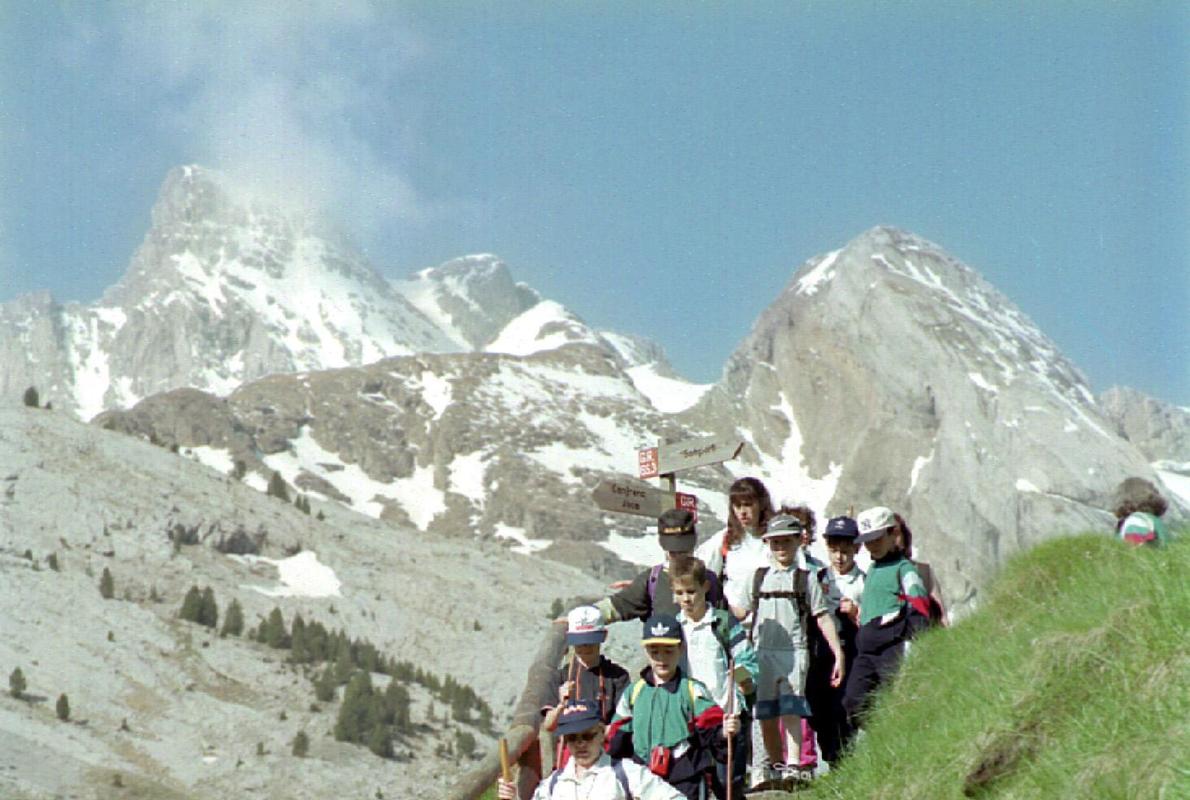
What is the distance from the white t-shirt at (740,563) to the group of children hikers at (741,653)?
10 millimetres

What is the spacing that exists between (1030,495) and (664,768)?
19704 cm

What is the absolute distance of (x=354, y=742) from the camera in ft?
277

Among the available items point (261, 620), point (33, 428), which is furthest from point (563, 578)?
point (33, 428)

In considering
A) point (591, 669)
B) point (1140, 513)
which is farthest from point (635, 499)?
point (1140, 513)

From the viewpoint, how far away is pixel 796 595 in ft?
28.7

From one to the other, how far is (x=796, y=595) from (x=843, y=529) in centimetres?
83

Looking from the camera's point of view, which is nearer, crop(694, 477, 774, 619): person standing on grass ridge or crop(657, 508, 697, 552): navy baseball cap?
crop(657, 508, 697, 552): navy baseball cap

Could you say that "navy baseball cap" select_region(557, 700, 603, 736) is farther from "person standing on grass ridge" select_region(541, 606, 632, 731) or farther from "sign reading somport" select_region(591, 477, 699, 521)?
"sign reading somport" select_region(591, 477, 699, 521)

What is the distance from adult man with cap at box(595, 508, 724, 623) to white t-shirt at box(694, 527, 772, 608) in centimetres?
71

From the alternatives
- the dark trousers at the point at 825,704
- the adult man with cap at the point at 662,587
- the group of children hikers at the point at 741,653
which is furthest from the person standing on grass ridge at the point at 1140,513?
the adult man with cap at the point at 662,587

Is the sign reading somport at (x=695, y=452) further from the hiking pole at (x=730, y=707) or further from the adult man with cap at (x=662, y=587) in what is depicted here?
the hiking pole at (x=730, y=707)

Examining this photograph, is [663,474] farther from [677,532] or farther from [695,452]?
[677,532]

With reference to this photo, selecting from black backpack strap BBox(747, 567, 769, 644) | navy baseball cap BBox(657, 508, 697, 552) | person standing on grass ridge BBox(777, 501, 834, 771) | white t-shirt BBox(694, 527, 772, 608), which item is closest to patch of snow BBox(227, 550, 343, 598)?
white t-shirt BBox(694, 527, 772, 608)

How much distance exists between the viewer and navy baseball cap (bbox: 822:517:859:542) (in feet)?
30.6
